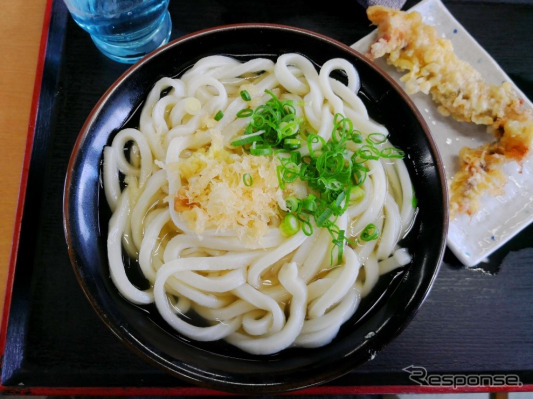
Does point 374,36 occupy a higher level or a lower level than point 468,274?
higher

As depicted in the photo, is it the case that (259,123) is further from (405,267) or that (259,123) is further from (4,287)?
(4,287)

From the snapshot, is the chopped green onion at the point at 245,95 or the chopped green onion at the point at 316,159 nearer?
the chopped green onion at the point at 316,159

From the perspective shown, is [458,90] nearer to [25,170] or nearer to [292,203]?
[292,203]

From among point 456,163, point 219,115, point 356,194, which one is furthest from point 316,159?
point 456,163

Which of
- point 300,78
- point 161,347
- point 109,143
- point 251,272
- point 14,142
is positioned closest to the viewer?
point 161,347

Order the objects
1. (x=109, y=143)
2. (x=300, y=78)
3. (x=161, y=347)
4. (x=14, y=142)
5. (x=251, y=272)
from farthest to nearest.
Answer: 1. (x=14, y=142)
2. (x=300, y=78)
3. (x=109, y=143)
4. (x=251, y=272)
5. (x=161, y=347)

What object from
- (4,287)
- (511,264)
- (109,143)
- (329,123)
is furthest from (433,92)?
(4,287)

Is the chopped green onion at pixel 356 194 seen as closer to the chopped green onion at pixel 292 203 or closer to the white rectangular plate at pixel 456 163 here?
the chopped green onion at pixel 292 203

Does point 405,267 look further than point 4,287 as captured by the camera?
No

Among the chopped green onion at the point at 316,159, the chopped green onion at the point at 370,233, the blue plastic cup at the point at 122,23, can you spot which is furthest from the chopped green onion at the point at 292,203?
the blue plastic cup at the point at 122,23
